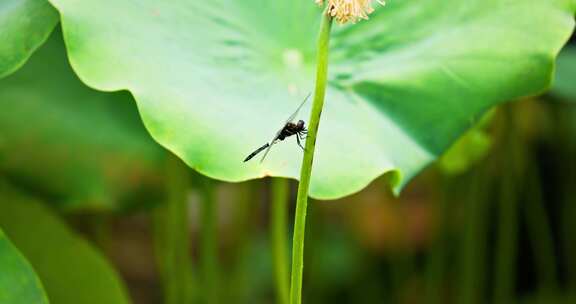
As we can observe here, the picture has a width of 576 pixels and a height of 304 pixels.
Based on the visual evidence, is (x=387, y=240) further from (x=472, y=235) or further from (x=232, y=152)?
(x=232, y=152)

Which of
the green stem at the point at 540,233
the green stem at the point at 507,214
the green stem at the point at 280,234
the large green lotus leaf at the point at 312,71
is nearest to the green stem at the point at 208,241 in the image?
the green stem at the point at 280,234

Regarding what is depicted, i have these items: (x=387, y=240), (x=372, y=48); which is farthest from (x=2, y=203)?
(x=387, y=240)

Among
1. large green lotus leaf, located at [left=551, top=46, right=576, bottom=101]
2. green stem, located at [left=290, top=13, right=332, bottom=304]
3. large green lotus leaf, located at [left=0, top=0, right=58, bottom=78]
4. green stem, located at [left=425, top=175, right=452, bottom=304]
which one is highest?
large green lotus leaf, located at [left=551, top=46, right=576, bottom=101]

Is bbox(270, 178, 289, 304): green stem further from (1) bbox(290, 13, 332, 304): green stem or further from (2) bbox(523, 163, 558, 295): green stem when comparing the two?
(2) bbox(523, 163, 558, 295): green stem

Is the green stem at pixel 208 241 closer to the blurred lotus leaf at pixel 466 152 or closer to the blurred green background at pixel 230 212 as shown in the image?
the blurred green background at pixel 230 212

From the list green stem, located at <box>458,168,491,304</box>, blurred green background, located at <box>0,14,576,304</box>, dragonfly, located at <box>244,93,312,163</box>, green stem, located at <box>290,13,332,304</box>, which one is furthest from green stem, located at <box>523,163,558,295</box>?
green stem, located at <box>290,13,332,304</box>

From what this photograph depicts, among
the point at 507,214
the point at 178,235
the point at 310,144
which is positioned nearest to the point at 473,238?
the point at 507,214
